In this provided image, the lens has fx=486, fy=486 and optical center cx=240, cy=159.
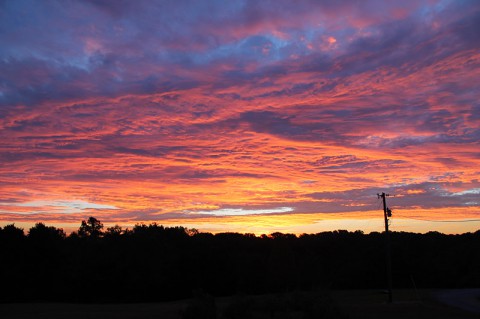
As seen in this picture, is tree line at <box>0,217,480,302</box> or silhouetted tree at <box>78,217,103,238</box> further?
silhouetted tree at <box>78,217,103,238</box>

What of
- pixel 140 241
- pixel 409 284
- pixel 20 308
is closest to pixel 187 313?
pixel 20 308

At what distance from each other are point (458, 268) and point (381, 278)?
442 inches

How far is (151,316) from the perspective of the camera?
93.7 ft

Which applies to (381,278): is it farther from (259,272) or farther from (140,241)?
(140,241)

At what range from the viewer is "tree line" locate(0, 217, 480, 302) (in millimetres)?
57625

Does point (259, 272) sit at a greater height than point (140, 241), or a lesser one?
lesser

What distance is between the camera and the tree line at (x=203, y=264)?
57625mm

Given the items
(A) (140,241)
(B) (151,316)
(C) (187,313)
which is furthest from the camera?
(A) (140,241)

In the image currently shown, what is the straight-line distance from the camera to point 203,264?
2581 inches

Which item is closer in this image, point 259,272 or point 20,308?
point 20,308

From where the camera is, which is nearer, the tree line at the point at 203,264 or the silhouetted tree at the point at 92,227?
the tree line at the point at 203,264

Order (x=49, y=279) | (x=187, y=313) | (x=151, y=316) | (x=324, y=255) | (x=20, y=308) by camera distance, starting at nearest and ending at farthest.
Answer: (x=187, y=313) → (x=151, y=316) → (x=20, y=308) → (x=49, y=279) → (x=324, y=255)

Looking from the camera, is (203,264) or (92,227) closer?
(203,264)

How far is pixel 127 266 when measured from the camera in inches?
2413
